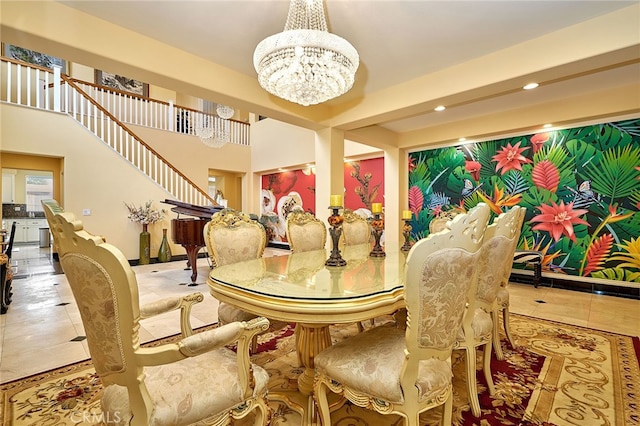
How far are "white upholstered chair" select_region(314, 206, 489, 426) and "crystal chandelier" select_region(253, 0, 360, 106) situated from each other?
1.62m

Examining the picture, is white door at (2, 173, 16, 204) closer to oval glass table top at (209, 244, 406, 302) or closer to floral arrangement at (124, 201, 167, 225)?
floral arrangement at (124, 201, 167, 225)

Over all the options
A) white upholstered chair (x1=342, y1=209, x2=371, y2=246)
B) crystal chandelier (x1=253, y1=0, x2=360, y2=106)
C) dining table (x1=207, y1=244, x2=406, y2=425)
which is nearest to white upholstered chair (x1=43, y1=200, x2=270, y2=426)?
dining table (x1=207, y1=244, x2=406, y2=425)

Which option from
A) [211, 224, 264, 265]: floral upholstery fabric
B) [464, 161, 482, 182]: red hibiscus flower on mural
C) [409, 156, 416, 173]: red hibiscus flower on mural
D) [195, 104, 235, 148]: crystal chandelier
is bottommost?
[211, 224, 264, 265]: floral upholstery fabric

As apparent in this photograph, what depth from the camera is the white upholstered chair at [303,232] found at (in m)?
2.87

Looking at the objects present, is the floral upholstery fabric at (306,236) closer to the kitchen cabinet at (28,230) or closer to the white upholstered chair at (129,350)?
the white upholstered chair at (129,350)

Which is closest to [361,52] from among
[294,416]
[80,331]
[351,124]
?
[351,124]

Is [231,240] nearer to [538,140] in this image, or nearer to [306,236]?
[306,236]

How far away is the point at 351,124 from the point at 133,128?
554 centimetres

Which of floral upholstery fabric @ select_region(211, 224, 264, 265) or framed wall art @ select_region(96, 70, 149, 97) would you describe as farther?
framed wall art @ select_region(96, 70, 149, 97)

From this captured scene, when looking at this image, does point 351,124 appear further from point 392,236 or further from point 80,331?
point 80,331

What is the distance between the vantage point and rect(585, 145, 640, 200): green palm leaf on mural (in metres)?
3.83

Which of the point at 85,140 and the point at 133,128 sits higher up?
the point at 133,128

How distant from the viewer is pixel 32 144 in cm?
531

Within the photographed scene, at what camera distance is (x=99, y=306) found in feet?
2.94
